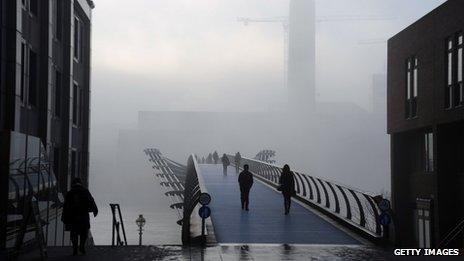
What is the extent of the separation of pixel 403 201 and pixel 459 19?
12.3m

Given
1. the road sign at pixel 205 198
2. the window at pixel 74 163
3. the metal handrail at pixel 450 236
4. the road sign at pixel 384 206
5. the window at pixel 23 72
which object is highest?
the window at pixel 23 72

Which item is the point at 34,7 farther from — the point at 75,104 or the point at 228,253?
the point at 228,253

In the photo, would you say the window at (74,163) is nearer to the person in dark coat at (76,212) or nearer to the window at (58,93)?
the window at (58,93)

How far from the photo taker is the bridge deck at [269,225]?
635 inches

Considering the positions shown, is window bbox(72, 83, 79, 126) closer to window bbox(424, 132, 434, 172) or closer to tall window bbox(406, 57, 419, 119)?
tall window bbox(406, 57, 419, 119)

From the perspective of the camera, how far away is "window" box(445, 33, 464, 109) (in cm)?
3138

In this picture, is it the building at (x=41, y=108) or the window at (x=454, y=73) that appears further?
the window at (x=454, y=73)

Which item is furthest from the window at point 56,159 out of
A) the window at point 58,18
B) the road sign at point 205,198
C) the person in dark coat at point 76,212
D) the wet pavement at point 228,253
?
the person in dark coat at point 76,212

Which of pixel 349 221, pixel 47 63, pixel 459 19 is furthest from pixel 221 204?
pixel 459 19

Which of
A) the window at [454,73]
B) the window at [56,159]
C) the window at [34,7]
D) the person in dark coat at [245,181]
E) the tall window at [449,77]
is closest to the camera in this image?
the person in dark coat at [245,181]

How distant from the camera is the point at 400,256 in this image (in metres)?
12.9

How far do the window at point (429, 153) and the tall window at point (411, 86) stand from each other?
1.91 m

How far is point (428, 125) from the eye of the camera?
34594 mm

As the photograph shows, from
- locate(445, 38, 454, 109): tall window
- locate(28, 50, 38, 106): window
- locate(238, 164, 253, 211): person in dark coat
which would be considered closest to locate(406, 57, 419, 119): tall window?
locate(445, 38, 454, 109): tall window
